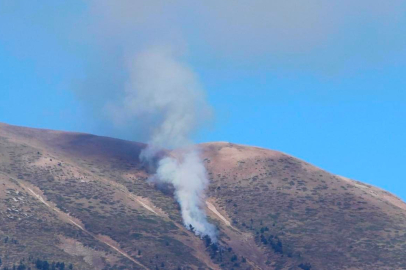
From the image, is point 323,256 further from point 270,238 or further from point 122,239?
point 122,239

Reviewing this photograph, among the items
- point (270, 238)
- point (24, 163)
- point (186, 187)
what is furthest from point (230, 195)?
point (24, 163)

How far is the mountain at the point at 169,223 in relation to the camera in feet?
467

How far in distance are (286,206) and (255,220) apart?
10.7 m

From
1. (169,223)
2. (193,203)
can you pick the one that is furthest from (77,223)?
(193,203)

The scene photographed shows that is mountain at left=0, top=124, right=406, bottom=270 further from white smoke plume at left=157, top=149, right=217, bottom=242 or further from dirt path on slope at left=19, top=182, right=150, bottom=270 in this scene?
white smoke plume at left=157, top=149, right=217, bottom=242

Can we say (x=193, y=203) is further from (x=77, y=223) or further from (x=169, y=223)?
(x=77, y=223)

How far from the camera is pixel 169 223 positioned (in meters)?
169

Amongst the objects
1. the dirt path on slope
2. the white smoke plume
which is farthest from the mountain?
the white smoke plume

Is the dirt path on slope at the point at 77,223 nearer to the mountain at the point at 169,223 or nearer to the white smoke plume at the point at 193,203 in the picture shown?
the mountain at the point at 169,223

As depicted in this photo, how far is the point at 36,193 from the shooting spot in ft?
546

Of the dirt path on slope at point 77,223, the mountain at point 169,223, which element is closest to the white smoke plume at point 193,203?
the mountain at point 169,223

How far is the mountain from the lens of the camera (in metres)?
142

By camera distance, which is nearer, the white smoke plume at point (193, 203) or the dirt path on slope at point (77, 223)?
the dirt path on slope at point (77, 223)

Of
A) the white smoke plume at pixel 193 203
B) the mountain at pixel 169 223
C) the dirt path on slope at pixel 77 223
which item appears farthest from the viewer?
the white smoke plume at pixel 193 203
